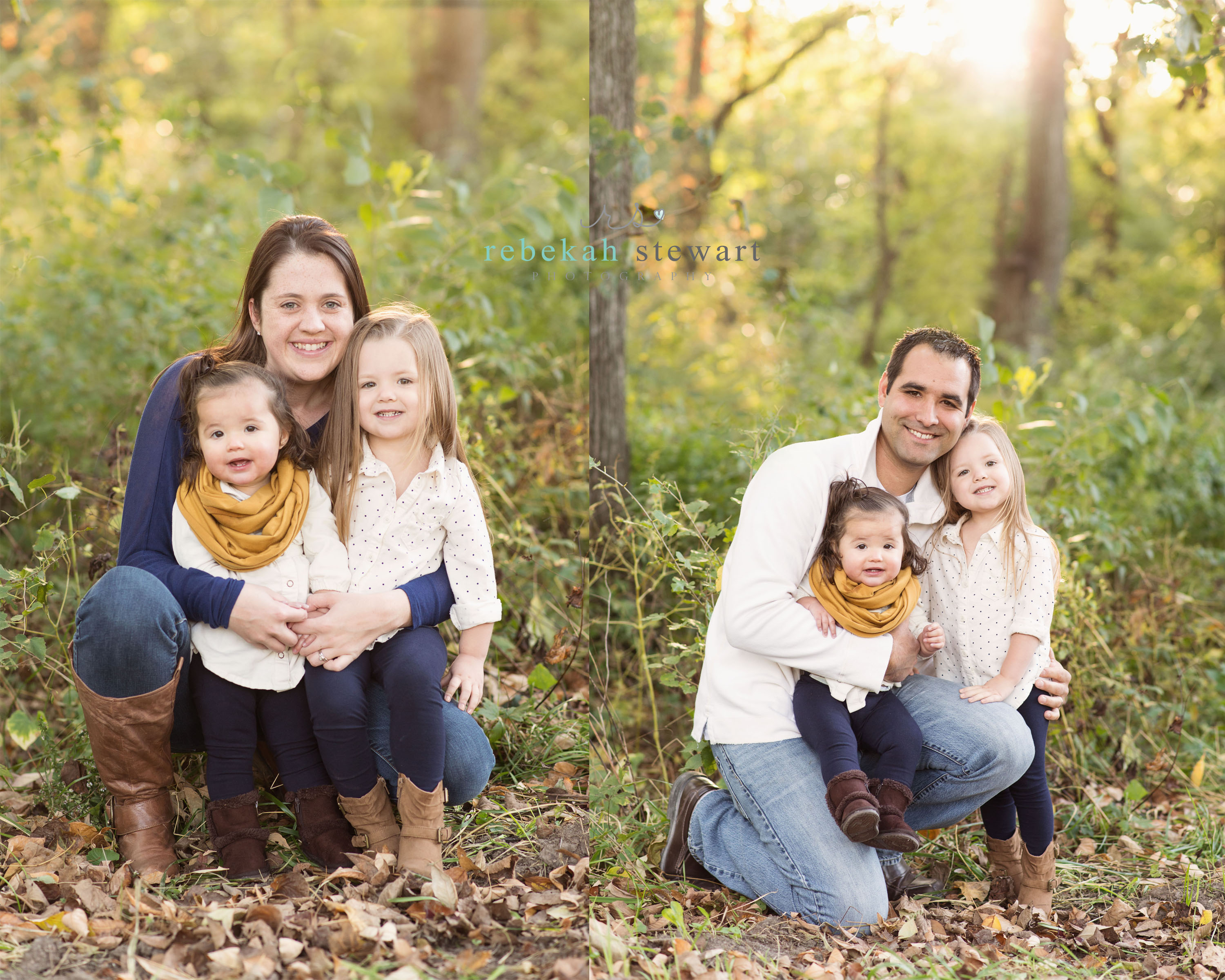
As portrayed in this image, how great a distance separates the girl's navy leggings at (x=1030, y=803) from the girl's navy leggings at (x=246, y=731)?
1790 mm

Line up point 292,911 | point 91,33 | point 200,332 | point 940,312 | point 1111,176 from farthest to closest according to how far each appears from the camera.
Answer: point 1111,176
point 940,312
point 91,33
point 200,332
point 292,911

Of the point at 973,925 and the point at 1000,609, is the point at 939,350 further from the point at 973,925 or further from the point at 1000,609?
the point at 973,925

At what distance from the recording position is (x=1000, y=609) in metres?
2.62

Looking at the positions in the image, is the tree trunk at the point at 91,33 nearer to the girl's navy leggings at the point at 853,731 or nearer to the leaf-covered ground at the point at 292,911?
the leaf-covered ground at the point at 292,911

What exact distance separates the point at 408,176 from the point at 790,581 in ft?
8.19

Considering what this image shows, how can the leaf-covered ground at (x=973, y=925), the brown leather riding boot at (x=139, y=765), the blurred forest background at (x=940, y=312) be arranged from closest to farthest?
the leaf-covered ground at (x=973, y=925) → the brown leather riding boot at (x=139, y=765) → the blurred forest background at (x=940, y=312)

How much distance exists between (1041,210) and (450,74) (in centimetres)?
674

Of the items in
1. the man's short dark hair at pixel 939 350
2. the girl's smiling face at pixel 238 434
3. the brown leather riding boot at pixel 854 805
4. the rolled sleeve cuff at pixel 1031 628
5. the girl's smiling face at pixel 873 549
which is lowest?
the brown leather riding boot at pixel 854 805

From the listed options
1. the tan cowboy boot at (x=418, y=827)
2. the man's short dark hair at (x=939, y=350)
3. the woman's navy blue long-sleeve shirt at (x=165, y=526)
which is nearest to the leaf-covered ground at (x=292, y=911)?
the tan cowboy boot at (x=418, y=827)

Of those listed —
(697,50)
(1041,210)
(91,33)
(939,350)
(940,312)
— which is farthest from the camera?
(940,312)

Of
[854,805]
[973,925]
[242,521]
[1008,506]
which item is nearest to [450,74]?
[242,521]

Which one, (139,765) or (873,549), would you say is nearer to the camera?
(139,765)

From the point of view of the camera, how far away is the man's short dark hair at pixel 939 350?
262cm

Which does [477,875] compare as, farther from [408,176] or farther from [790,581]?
[408,176]
